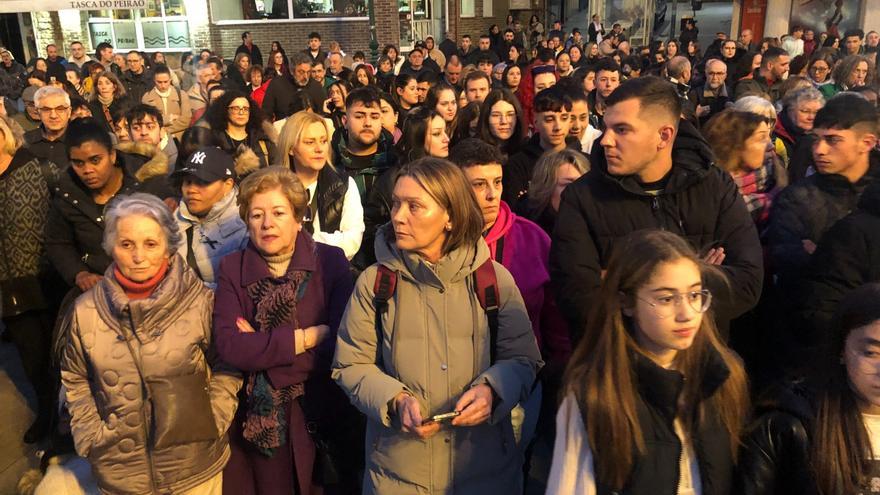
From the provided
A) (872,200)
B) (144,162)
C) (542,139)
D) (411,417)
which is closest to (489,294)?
(411,417)

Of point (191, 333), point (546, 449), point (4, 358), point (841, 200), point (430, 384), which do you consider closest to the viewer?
point (430, 384)

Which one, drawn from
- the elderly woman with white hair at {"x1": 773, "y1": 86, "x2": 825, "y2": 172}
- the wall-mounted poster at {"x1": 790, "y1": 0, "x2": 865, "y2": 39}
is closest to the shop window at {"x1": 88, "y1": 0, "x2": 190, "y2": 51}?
the wall-mounted poster at {"x1": 790, "y1": 0, "x2": 865, "y2": 39}

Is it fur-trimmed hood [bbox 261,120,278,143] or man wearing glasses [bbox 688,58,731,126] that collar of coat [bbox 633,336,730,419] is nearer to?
fur-trimmed hood [bbox 261,120,278,143]

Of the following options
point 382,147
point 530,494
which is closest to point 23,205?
point 382,147

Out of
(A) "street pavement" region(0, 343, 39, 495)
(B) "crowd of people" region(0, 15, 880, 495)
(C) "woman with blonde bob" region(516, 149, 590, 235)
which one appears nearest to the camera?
(B) "crowd of people" region(0, 15, 880, 495)

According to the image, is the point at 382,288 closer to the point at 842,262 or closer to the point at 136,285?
the point at 136,285

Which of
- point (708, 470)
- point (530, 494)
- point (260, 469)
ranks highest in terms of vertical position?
point (708, 470)

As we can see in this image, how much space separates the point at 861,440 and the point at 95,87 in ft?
30.4

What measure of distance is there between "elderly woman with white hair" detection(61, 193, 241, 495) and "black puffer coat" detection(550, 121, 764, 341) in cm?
153

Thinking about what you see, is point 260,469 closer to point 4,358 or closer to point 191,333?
point 191,333

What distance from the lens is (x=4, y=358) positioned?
5.48 meters

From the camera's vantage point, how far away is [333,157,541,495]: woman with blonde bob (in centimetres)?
244

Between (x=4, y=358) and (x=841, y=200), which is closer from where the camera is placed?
(x=841, y=200)

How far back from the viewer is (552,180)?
147 inches
